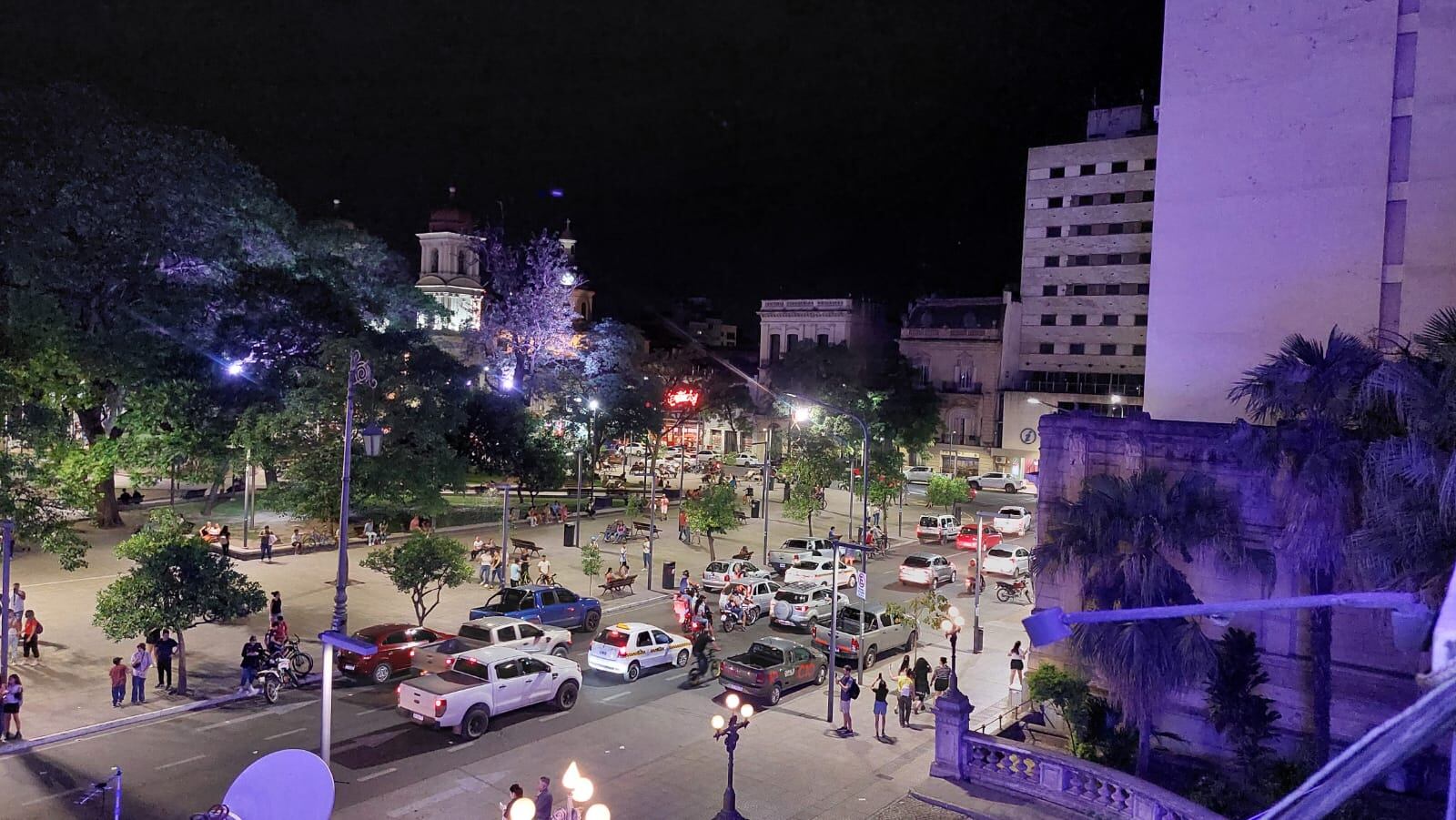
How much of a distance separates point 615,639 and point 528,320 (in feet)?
112

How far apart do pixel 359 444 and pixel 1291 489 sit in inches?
1045

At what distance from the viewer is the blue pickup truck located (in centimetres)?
2770

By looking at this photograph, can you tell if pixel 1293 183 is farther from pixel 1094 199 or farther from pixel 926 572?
pixel 1094 199

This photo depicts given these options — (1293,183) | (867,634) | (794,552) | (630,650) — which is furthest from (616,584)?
(1293,183)

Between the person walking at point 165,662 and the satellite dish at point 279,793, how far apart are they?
58.5 ft

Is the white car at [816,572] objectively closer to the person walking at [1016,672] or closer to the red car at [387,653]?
the person walking at [1016,672]

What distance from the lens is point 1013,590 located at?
36.2 m

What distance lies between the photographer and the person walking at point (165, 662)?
21.5 metres

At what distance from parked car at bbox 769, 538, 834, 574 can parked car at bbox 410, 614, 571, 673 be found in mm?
13748

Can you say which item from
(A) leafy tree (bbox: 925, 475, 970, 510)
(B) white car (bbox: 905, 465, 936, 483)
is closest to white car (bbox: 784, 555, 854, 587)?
(A) leafy tree (bbox: 925, 475, 970, 510)

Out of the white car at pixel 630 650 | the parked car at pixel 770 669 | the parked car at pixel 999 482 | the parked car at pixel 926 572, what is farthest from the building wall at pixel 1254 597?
the parked car at pixel 999 482

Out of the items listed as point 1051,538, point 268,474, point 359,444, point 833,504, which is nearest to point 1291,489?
point 1051,538

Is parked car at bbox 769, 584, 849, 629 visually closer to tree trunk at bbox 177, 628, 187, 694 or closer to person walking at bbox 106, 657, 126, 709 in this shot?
tree trunk at bbox 177, 628, 187, 694

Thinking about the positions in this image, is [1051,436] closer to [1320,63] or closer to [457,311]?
[1320,63]
